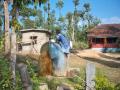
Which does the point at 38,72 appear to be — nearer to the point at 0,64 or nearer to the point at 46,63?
the point at 46,63

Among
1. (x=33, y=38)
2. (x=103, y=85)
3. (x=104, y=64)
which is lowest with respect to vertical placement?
(x=104, y=64)

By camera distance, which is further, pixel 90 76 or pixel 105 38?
pixel 105 38

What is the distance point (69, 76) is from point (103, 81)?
7.40m

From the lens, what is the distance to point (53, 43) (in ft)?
38.8

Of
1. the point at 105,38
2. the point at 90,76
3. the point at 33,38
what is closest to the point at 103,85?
the point at 90,76

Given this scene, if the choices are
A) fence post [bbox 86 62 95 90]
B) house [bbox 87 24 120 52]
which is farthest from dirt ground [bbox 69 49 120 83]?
house [bbox 87 24 120 52]

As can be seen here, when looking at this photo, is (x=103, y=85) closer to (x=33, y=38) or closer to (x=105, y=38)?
(x=33, y=38)

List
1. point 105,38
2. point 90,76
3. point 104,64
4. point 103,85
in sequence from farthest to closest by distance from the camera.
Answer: point 105,38 < point 104,64 < point 90,76 < point 103,85

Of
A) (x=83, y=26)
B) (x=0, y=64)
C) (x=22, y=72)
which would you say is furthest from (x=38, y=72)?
(x=83, y=26)

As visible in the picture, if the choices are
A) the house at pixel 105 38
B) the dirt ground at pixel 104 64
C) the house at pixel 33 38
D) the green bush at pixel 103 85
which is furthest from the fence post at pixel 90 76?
the house at pixel 105 38

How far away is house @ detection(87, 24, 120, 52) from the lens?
41.5 metres

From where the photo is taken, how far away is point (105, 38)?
4275 centimetres

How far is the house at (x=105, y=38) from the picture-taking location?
1634 inches

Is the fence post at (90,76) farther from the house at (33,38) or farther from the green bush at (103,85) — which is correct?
the house at (33,38)
